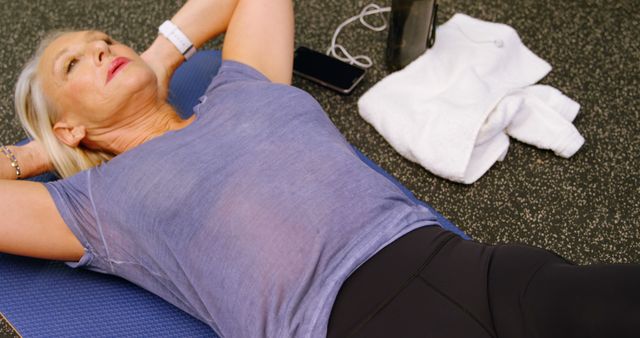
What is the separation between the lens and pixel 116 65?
121 centimetres

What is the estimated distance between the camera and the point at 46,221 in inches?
44.6

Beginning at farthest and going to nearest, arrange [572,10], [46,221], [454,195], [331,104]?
[572,10] → [331,104] → [454,195] → [46,221]

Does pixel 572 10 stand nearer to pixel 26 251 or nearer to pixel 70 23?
pixel 70 23

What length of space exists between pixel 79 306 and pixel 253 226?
0.41 meters

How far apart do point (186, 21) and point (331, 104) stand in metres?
0.49

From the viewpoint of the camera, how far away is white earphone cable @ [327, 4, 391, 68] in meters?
1.89

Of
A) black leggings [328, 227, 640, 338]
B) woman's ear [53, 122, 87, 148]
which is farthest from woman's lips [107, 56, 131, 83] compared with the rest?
black leggings [328, 227, 640, 338]

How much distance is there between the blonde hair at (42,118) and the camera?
4.13ft

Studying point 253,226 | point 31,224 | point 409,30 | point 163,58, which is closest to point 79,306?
point 31,224

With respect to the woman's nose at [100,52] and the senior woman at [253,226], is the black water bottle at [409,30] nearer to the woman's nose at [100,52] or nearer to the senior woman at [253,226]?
the senior woman at [253,226]

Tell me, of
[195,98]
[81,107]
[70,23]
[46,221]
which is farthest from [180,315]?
[70,23]

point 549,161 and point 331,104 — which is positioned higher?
point 331,104

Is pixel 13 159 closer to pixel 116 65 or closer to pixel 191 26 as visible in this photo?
pixel 116 65

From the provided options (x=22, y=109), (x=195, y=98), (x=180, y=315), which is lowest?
(x=180, y=315)
